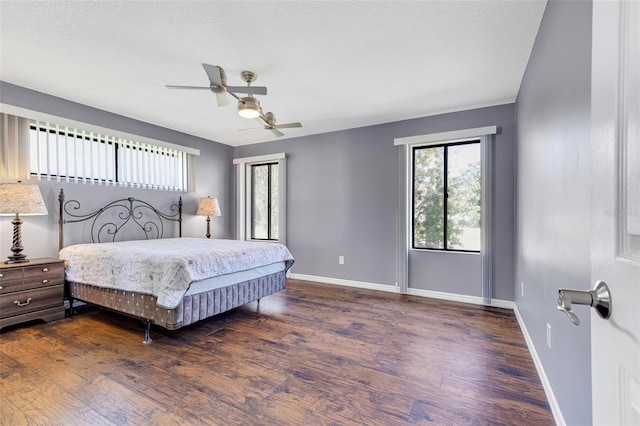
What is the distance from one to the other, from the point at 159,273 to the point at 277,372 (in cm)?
133

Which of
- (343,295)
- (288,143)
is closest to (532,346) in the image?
(343,295)

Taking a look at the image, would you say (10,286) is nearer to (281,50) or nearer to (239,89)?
(239,89)

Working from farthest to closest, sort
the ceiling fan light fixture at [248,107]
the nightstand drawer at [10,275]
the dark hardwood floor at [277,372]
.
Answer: the nightstand drawer at [10,275], the ceiling fan light fixture at [248,107], the dark hardwood floor at [277,372]

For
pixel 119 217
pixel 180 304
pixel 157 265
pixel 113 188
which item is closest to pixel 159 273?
pixel 157 265

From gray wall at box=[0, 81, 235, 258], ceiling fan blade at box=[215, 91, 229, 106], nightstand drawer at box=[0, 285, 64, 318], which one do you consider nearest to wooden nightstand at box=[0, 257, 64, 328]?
nightstand drawer at box=[0, 285, 64, 318]

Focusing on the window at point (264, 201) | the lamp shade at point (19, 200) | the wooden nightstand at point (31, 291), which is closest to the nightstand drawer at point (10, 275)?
the wooden nightstand at point (31, 291)

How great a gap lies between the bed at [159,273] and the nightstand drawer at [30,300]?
152 mm

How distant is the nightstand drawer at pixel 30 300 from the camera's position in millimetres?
2811

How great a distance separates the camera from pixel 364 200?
15.0 feet

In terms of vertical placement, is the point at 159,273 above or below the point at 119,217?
below

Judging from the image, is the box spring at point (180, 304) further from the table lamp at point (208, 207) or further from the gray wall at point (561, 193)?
the gray wall at point (561, 193)

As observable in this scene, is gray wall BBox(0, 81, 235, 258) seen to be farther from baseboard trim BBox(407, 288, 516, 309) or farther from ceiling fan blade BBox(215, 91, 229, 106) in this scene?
baseboard trim BBox(407, 288, 516, 309)

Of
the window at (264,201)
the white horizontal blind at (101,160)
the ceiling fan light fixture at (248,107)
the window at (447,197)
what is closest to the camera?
the ceiling fan light fixture at (248,107)

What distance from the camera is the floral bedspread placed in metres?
2.51
